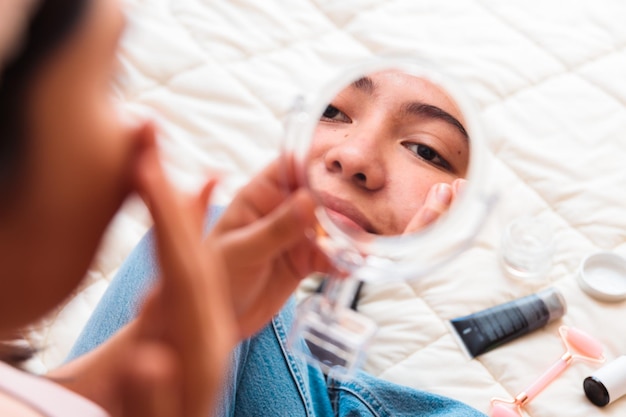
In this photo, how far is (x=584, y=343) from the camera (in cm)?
83

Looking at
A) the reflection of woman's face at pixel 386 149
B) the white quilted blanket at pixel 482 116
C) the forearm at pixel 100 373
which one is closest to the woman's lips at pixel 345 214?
the reflection of woman's face at pixel 386 149

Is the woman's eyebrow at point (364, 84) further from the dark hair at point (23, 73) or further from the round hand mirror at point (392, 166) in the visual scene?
the dark hair at point (23, 73)

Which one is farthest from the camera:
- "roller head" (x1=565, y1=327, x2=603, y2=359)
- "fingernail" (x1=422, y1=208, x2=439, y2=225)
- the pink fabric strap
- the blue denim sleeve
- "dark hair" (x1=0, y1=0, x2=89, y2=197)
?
"roller head" (x1=565, y1=327, x2=603, y2=359)

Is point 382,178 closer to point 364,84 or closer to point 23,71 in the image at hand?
point 364,84

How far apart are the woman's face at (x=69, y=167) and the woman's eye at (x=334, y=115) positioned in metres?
0.22

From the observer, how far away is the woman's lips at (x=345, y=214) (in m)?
0.55

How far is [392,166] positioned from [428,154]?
0.10ft

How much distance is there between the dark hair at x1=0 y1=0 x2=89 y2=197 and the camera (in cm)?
30

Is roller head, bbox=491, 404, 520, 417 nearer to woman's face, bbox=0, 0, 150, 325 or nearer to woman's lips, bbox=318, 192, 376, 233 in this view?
woman's lips, bbox=318, 192, 376, 233

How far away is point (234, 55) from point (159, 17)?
0.47 ft

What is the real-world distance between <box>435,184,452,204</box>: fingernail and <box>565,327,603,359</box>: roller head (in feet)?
1.21

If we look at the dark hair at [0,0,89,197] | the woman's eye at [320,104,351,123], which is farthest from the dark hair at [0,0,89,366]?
the woman's eye at [320,104,351,123]

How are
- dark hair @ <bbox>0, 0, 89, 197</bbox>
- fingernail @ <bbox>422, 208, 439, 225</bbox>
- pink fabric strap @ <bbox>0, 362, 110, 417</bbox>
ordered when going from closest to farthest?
dark hair @ <bbox>0, 0, 89, 197</bbox>, pink fabric strap @ <bbox>0, 362, 110, 417</bbox>, fingernail @ <bbox>422, 208, 439, 225</bbox>

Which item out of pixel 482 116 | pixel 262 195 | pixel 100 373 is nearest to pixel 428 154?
pixel 262 195
